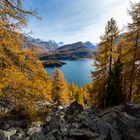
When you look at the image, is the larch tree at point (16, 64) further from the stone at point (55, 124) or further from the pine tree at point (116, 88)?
the pine tree at point (116, 88)

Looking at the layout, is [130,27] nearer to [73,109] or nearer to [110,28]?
[110,28]

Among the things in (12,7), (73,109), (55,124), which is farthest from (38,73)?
(73,109)

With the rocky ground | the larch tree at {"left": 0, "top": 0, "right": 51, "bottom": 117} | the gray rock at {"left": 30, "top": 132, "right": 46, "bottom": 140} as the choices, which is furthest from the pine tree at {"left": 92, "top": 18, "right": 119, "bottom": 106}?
the larch tree at {"left": 0, "top": 0, "right": 51, "bottom": 117}

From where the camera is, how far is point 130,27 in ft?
63.6

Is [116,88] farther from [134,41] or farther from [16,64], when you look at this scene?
[16,64]

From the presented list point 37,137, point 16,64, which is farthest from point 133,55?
point 16,64

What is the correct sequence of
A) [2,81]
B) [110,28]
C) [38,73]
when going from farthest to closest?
1. [110,28]
2. [38,73]
3. [2,81]

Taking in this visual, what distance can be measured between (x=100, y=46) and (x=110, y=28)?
2426 millimetres

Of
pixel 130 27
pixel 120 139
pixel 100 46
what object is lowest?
pixel 120 139

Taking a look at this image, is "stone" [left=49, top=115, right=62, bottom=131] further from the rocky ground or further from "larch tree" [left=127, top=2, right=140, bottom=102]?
"larch tree" [left=127, top=2, right=140, bottom=102]

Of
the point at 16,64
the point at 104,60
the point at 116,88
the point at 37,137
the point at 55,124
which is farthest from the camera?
the point at 104,60

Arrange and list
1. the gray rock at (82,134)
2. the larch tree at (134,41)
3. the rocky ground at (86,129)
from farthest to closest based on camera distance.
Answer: the larch tree at (134,41) < the gray rock at (82,134) < the rocky ground at (86,129)

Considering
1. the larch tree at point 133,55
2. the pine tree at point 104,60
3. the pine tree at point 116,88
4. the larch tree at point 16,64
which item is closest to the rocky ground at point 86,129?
the larch tree at point 16,64

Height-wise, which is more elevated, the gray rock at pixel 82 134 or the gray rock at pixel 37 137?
the gray rock at pixel 37 137
